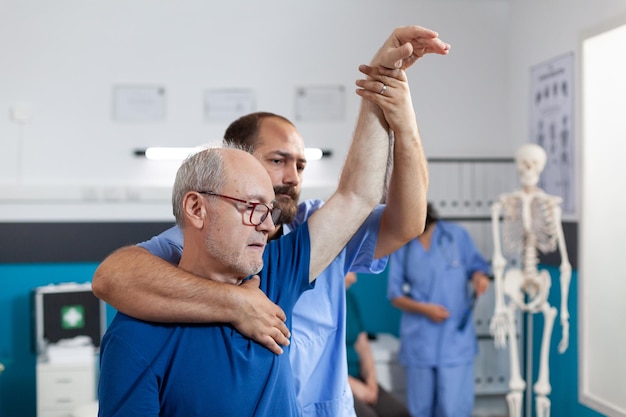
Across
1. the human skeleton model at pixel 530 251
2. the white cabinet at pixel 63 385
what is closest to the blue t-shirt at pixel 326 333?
the human skeleton model at pixel 530 251

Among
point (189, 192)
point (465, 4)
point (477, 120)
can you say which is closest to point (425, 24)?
point (465, 4)

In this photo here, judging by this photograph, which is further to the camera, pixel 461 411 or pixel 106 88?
pixel 106 88

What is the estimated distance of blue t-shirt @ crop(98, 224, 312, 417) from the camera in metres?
1.25

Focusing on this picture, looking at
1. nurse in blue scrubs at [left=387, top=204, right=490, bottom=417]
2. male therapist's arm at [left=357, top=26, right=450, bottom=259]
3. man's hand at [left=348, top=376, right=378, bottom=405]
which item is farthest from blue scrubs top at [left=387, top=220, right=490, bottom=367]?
male therapist's arm at [left=357, top=26, right=450, bottom=259]

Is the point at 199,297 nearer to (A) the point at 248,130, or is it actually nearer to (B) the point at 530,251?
(A) the point at 248,130

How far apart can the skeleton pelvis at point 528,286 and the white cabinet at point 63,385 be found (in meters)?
2.23

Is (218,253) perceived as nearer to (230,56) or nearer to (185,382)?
(185,382)

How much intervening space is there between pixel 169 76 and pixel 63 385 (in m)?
1.92

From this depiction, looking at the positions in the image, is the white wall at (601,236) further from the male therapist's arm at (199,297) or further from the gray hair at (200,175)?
the gray hair at (200,175)

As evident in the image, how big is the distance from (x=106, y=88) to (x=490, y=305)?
8.86 ft

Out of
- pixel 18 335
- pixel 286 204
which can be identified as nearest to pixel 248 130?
pixel 286 204

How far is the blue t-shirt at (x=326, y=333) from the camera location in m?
1.60

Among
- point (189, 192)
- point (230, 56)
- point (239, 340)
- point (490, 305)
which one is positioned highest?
point (230, 56)

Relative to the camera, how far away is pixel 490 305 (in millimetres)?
5051
